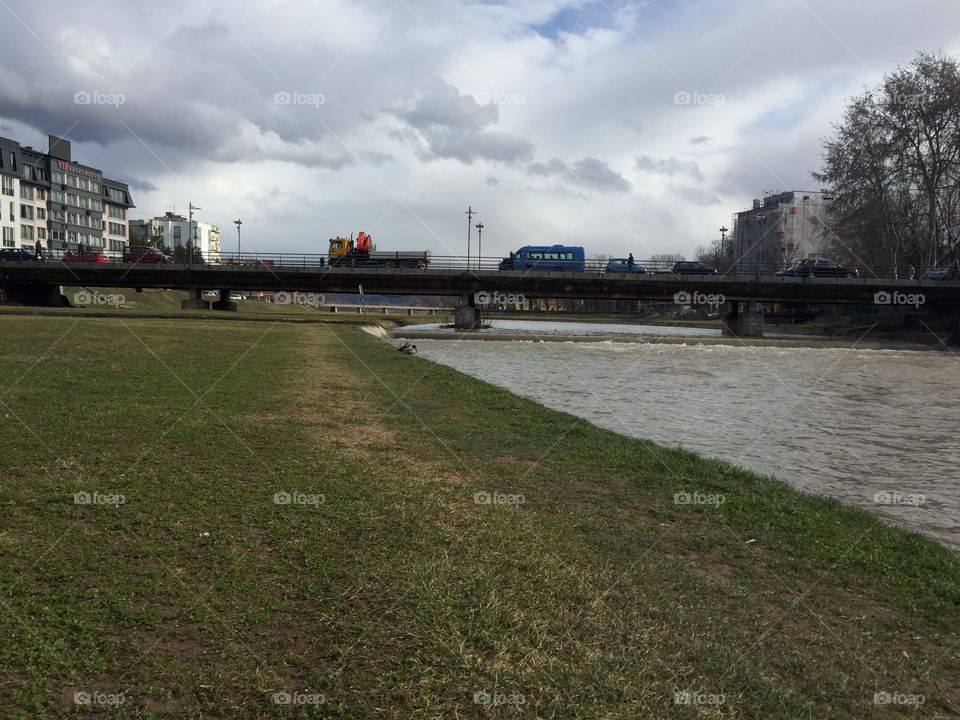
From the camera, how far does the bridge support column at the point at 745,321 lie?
65.4 metres

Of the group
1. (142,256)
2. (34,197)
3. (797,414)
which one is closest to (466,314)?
(142,256)

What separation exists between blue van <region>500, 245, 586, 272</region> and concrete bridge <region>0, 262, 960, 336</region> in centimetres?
578

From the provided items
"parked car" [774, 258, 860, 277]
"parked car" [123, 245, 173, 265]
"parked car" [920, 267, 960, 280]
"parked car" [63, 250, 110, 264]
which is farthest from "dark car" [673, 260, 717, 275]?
"parked car" [63, 250, 110, 264]

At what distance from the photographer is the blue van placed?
222 ft

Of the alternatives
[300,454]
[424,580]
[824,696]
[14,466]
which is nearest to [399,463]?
[300,454]

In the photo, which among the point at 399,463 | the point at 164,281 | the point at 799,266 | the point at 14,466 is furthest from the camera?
the point at 799,266

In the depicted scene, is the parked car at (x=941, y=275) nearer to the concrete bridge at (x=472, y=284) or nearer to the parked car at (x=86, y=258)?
the concrete bridge at (x=472, y=284)

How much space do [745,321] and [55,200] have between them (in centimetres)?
11117

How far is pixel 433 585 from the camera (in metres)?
4.94

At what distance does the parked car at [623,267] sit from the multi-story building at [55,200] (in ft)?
236

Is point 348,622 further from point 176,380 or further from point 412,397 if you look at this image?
point 176,380

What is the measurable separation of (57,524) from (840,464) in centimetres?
1171

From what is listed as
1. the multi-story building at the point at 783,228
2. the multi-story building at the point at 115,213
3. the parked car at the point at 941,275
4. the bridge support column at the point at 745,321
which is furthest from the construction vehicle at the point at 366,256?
the multi-story building at the point at 783,228

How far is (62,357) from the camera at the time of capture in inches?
691
